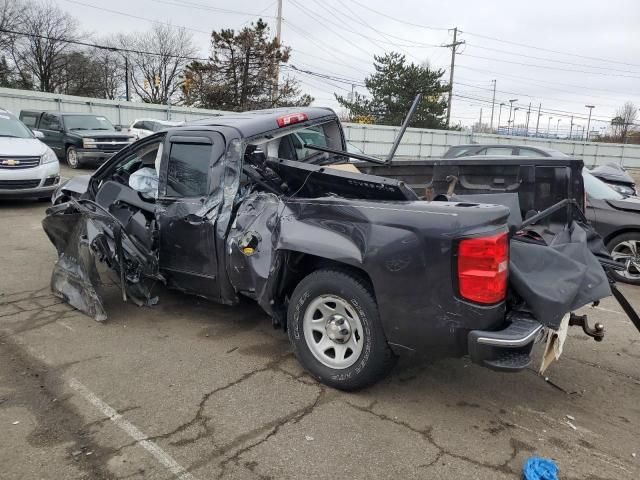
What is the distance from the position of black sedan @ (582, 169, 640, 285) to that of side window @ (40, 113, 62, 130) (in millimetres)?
15654

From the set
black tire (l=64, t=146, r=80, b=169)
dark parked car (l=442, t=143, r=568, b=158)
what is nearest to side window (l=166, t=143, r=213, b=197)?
dark parked car (l=442, t=143, r=568, b=158)

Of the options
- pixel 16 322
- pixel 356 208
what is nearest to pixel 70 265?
pixel 16 322

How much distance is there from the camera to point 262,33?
111 feet

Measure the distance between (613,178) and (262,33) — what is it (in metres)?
28.0

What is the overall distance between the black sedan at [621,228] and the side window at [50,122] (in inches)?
616

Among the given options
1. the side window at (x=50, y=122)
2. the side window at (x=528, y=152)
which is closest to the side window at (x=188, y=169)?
the side window at (x=528, y=152)

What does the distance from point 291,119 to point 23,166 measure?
23.0 feet

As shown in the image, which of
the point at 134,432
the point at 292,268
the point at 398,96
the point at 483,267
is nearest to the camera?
the point at 483,267

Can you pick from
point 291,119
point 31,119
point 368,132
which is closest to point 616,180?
point 291,119

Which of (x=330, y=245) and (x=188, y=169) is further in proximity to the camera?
(x=188, y=169)

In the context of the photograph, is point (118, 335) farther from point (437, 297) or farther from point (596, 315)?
point (596, 315)

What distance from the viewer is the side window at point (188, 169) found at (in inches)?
164

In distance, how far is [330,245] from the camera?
319 cm

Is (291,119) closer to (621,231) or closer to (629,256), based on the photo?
(621,231)
